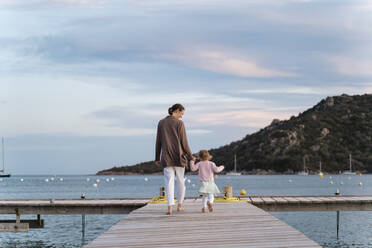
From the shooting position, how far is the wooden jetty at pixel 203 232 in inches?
301

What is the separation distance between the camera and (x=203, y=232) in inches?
346

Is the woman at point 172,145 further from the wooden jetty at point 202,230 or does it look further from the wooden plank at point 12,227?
the wooden plank at point 12,227

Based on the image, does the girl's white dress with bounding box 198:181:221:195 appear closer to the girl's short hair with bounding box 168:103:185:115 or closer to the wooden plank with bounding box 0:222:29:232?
the girl's short hair with bounding box 168:103:185:115

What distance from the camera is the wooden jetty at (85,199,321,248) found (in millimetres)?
7641

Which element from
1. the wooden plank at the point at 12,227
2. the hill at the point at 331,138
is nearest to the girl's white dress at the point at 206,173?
the wooden plank at the point at 12,227

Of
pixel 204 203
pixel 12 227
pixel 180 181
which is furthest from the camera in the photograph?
pixel 12 227

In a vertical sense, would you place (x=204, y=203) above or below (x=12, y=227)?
above

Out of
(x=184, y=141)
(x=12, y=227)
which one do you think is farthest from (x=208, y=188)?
(x=12, y=227)

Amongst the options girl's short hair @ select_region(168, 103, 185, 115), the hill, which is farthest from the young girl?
the hill

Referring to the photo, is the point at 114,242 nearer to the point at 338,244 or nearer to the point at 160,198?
the point at 160,198

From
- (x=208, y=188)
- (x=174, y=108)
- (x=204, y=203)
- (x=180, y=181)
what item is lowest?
(x=204, y=203)

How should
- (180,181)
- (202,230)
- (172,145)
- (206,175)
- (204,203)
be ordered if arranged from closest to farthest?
(202,230) < (172,145) < (180,181) < (204,203) < (206,175)

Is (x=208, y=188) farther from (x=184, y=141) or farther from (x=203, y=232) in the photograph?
(x=203, y=232)

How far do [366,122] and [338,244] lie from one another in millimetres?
157762
